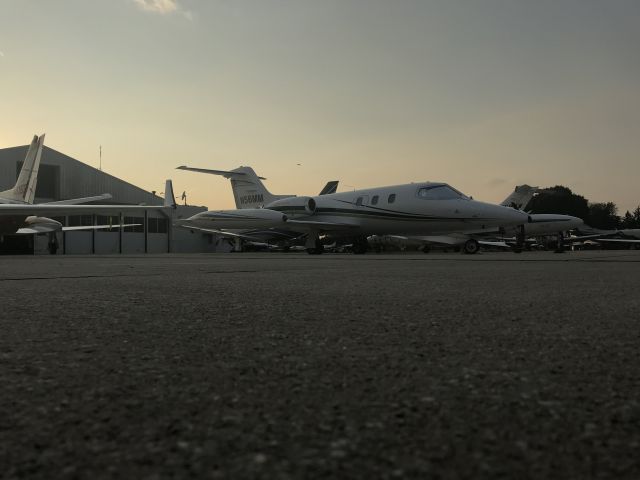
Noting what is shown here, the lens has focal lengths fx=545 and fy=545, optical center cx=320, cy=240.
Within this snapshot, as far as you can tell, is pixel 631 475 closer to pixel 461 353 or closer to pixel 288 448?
pixel 288 448

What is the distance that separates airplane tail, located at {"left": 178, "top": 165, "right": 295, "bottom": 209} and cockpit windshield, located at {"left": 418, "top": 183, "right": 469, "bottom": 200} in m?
9.66

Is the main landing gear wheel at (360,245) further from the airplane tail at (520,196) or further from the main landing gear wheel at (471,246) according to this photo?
the airplane tail at (520,196)

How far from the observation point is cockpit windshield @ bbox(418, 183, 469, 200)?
49.0 ft

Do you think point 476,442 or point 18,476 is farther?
point 476,442

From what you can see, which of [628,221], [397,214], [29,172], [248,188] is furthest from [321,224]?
[628,221]

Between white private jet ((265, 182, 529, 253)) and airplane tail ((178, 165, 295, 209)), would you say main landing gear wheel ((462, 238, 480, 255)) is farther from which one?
airplane tail ((178, 165, 295, 209))

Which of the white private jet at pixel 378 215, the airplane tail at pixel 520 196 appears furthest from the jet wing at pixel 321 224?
the airplane tail at pixel 520 196

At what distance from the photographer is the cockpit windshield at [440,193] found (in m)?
14.9

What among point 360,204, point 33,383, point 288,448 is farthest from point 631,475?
point 360,204

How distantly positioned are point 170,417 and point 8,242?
3589cm

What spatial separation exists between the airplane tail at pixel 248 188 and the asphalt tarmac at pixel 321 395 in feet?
69.6

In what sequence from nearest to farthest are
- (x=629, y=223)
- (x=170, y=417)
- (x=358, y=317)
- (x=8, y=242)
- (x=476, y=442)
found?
1. (x=476, y=442)
2. (x=170, y=417)
3. (x=358, y=317)
4. (x=8, y=242)
5. (x=629, y=223)

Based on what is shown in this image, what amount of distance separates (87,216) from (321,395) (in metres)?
39.2

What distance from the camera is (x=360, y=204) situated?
17.1 m
